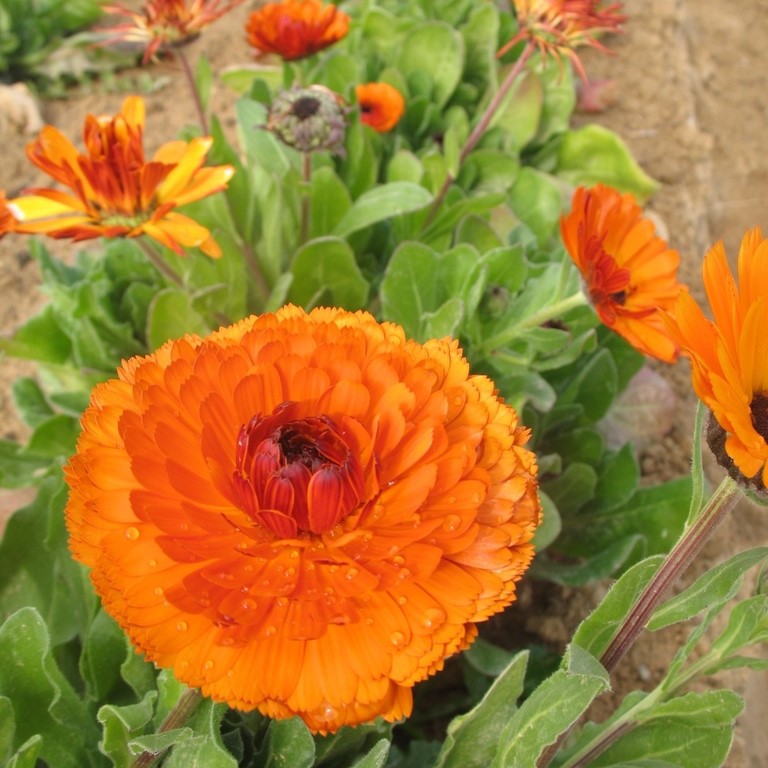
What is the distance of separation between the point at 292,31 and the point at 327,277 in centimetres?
58

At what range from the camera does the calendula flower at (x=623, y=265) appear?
132cm

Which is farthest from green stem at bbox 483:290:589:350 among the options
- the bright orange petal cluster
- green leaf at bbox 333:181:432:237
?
the bright orange petal cluster

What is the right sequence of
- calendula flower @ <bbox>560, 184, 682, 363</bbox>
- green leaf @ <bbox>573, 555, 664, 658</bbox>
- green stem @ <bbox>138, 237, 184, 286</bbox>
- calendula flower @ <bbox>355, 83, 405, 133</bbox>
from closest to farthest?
green leaf @ <bbox>573, 555, 664, 658</bbox>, calendula flower @ <bbox>560, 184, 682, 363</bbox>, green stem @ <bbox>138, 237, 184, 286</bbox>, calendula flower @ <bbox>355, 83, 405, 133</bbox>

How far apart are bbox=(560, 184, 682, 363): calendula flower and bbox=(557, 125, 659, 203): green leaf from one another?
1.34 metres

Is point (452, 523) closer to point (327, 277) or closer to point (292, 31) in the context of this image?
point (327, 277)

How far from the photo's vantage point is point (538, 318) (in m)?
1.48

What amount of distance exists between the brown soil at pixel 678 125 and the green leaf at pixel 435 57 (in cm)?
93

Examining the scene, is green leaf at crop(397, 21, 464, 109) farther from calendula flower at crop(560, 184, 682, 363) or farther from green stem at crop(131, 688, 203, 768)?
green stem at crop(131, 688, 203, 768)

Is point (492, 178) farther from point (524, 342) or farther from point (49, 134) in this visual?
point (49, 134)

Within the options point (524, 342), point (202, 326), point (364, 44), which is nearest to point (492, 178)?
point (364, 44)

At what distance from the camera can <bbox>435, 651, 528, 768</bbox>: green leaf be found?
3.76ft

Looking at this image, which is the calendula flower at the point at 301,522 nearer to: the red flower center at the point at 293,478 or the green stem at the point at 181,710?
the red flower center at the point at 293,478

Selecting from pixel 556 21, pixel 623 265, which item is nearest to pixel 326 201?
pixel 556 21

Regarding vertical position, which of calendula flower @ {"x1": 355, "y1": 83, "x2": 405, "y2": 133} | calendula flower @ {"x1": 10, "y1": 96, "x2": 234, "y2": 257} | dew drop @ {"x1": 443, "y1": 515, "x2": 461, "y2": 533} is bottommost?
calendula flower @ {"x1": 355, "y1": 83, "x2": 405, "y2": 133}
